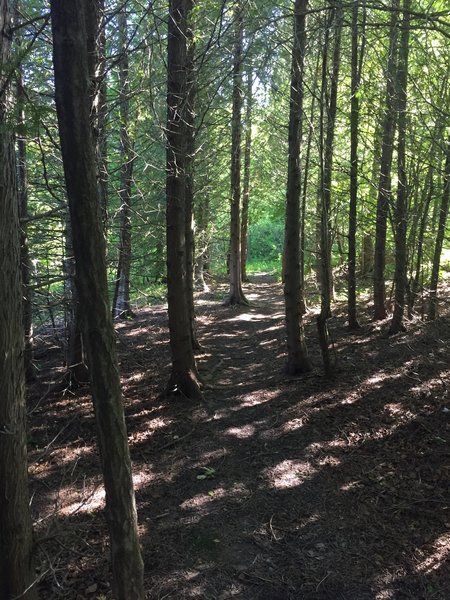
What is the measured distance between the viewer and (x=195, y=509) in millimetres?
4762

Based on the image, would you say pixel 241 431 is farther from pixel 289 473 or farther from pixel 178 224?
pixel 178 224

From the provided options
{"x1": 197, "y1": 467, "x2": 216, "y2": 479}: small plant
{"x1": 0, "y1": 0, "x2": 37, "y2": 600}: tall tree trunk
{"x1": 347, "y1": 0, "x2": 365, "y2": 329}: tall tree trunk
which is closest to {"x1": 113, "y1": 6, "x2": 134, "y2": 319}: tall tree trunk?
{"x1": 197, "y1": 467, "x2": 216, "y2": 479}: small plant

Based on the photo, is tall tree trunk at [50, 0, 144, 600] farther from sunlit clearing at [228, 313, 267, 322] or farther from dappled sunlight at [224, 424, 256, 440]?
sunlit clearing at [228, 313, 267, 322]

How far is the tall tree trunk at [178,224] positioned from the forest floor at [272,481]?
0.44m

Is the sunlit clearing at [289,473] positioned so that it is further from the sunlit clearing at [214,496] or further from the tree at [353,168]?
the tree at [353,168]

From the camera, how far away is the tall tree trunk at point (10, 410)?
2951 mm

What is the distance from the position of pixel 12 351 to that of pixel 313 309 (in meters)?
12.2

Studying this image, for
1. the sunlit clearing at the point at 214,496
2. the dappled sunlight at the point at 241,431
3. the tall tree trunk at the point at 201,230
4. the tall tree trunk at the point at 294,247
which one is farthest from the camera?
the tall tree trunk at the point at 201,230

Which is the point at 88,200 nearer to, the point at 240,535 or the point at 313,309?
the point at 240,535

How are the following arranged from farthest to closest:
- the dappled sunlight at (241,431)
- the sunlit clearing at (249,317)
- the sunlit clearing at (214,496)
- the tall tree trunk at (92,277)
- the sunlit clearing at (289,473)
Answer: the sunlit clearing at (249,317) → the dappled sunlight at (241,431) → the sunlit clearing at (289,473) → the sunlit clearing at (214,496) → the tall tree trunk at (92,277)

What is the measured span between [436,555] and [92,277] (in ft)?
11.8

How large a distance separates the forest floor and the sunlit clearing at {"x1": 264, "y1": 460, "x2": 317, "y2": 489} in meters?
0.02

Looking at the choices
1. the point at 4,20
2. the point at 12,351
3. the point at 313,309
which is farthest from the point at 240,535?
the point at 313,309

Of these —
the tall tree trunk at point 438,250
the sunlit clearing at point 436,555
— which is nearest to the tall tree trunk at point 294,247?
the tall tree trunk at point 438,250
